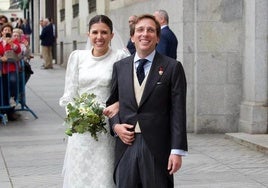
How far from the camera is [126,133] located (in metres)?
4.54

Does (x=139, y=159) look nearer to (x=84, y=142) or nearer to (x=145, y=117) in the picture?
(x=145, y=117)

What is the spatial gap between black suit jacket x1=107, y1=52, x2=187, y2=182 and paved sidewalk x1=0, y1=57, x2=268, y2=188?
2.24m

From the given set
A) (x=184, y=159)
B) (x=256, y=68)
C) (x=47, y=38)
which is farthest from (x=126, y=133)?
(x=47, y=38)

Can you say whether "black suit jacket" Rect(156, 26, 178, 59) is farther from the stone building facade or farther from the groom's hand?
the groom's hand

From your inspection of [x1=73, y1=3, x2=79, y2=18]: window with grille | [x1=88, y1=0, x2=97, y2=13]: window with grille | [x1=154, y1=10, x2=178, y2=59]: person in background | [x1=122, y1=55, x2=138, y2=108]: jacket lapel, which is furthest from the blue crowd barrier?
[x1=73, y1=3, x2=79, y2=18]: window with grille

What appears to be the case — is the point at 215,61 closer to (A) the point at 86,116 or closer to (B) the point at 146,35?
(A) the point at 86,116

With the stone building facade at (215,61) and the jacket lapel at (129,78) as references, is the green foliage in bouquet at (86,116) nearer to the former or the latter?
the jacket lapel at (129,78)

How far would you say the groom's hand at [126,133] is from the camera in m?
4.54

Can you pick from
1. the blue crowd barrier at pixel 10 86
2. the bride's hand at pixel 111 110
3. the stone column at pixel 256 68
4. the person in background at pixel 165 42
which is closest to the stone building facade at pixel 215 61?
the stone column at pixel 256 68

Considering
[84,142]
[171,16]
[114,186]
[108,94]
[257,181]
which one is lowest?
[257,181]

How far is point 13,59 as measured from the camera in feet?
40.7

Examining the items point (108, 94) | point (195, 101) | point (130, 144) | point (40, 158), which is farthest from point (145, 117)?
point (195, 101)

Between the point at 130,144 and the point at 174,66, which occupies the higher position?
the point at 174,66

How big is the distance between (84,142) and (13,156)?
14.0 ft
